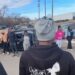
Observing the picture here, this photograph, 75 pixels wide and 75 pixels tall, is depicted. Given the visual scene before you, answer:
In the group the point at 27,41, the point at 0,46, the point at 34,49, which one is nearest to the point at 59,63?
the point at 34,49

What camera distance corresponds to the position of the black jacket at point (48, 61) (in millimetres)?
3850

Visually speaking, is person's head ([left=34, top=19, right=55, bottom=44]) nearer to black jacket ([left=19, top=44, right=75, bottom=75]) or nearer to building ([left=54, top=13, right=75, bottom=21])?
black jacket ([left=19, top=44, right=75, bottom=75])

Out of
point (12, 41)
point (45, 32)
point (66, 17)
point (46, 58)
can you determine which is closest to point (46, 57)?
point (46, 58)

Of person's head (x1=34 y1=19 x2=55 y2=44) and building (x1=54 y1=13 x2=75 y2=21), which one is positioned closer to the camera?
person's head (x1=34 y1=19 x2=55 y2=44)

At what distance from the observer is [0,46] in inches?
880

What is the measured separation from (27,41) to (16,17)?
277ft

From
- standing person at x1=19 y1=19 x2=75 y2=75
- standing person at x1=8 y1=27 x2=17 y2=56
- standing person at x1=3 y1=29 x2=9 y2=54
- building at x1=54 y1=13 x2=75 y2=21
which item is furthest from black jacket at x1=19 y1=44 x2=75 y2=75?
building at x1=54 y1=13 x2=75 y2=21

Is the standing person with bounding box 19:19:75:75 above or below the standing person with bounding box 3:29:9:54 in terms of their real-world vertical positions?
above

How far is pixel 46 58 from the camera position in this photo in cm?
389

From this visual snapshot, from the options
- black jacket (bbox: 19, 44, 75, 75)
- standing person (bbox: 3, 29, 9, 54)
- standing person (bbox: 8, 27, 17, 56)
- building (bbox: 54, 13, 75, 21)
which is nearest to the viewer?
black jacket (bbox: 19, 44, 75, 75)

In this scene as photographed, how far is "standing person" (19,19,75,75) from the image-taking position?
385 centimetres

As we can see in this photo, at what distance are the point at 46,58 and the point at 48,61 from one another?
0.14ft

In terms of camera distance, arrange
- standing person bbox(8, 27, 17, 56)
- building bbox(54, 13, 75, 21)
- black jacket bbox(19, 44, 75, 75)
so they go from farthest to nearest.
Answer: building bbox(54, 13, 75, 21) → standing person bbox(8, 27, 17, 56) → black jacket bbox(19, 44, 75, 75)

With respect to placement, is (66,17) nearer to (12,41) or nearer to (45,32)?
(12,41)
